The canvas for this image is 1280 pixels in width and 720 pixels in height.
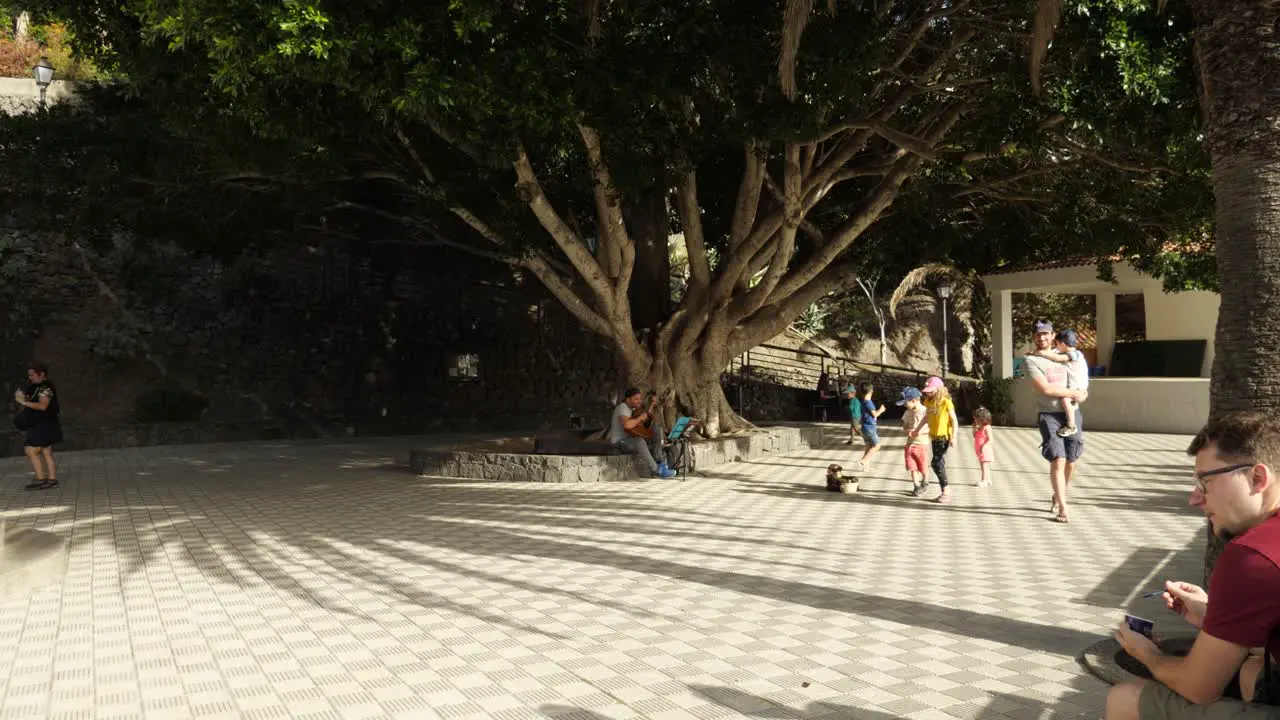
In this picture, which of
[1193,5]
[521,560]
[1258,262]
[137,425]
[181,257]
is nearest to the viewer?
[1258,262]

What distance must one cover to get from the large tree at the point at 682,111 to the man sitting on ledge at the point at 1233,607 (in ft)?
20.8

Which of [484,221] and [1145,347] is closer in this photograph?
[484,221]

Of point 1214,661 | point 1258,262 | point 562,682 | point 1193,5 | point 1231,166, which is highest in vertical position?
point 1193,5

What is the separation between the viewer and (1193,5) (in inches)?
192

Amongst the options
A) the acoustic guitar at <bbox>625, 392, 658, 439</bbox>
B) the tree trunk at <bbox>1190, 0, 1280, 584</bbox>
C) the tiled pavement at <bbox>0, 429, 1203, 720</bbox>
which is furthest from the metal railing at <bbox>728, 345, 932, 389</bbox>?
the tree trunk at <bbox>1190, 0, 1280, 584</bbox>

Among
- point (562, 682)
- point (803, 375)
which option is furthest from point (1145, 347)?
point (562, 682)

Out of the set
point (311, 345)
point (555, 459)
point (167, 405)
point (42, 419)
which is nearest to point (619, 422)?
point (555, 459)

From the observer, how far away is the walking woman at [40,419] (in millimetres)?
12008

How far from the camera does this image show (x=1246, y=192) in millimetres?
4648

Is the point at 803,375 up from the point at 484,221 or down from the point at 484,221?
down

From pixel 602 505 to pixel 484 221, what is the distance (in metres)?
5.74

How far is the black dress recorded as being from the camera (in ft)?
39.5

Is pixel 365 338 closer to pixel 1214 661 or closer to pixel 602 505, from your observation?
pixel 602 505

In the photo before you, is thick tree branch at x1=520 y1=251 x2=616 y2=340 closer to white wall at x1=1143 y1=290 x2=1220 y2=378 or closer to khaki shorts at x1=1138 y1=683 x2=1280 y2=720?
khaki shorts at x1=1138 y1=683 x2=1280 y2=720
